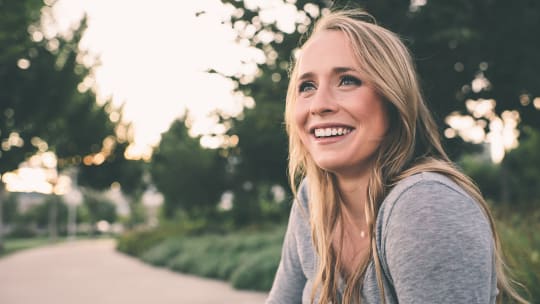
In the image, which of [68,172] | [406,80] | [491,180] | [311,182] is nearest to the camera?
[406,80]

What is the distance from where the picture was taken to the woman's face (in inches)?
51.2

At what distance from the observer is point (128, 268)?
38.6 ft

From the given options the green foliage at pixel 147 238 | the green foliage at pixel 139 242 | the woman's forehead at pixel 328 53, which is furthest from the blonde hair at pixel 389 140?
the green foliage at pixel 139 242

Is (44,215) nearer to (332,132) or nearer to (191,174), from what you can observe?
(191,174)

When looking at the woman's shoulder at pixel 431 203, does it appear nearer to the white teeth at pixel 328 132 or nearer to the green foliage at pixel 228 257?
the white teeth at pixel 328 132

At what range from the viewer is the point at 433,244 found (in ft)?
3.16

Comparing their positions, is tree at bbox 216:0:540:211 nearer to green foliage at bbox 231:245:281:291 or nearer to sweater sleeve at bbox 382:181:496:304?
sweater sleeve at bbox 382:181:496:304

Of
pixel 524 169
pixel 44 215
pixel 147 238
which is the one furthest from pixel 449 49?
pixel 44 215

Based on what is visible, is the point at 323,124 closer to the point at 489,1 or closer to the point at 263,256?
the point at 489,1

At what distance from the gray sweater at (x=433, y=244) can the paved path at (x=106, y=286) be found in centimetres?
567

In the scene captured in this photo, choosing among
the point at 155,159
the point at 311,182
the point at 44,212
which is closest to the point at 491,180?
the point at 155,159

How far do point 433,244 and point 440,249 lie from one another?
0.02m

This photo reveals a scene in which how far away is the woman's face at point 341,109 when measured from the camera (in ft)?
4.27

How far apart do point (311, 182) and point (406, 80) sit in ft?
1.61
